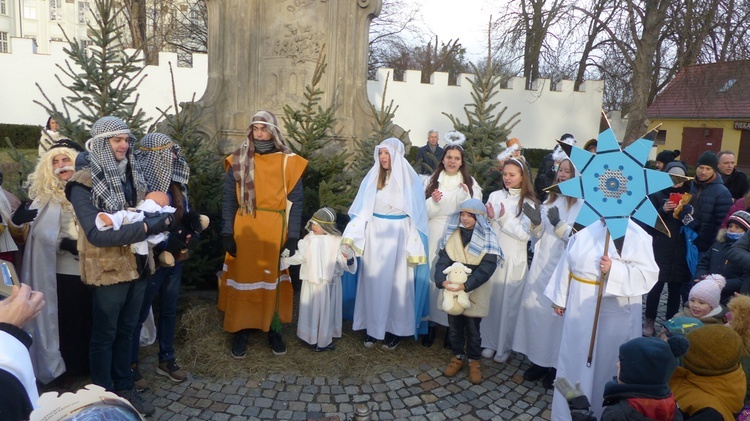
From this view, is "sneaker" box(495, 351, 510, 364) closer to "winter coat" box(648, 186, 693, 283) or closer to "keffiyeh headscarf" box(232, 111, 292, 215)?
"winter coat" box(648, 186, 693, 283)

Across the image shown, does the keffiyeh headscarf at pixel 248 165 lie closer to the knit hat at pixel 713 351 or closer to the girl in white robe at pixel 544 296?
the girl in white robe at pixel 544 296

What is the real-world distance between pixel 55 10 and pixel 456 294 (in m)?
57.9

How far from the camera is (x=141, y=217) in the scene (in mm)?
3215

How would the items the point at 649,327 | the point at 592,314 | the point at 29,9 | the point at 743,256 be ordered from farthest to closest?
the point at 29,9
the point at 649,327
the point at 743,256
the point at 592,314

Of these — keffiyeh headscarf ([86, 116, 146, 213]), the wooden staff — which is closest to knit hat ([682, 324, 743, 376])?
the wooden staff

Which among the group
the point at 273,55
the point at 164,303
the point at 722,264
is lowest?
the point at 164,303

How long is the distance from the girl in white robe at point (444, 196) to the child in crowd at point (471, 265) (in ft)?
1.81

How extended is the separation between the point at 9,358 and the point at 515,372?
4.18 m

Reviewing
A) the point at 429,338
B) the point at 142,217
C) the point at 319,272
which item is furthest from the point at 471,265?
the point at 142,217

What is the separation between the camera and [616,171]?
339 centimetres

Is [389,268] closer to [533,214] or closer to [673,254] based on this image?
[533,214]

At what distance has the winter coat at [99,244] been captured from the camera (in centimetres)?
312

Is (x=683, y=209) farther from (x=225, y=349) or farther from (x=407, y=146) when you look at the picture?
(x=225, y=349)

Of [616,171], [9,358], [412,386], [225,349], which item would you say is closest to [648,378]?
[616,171]
